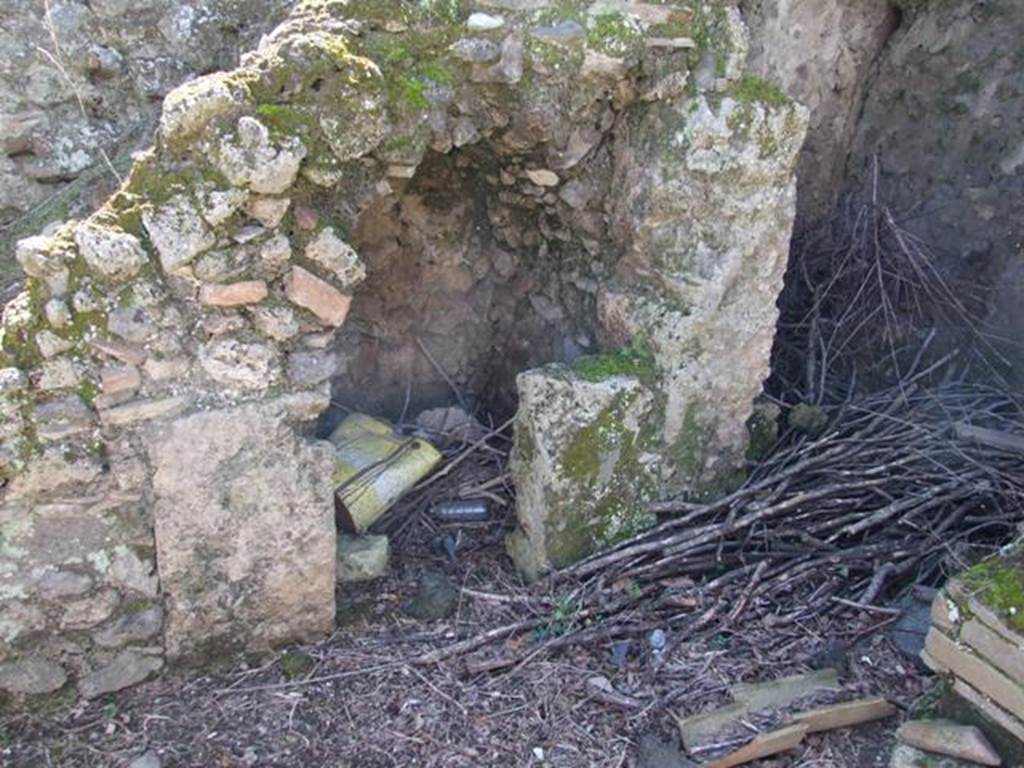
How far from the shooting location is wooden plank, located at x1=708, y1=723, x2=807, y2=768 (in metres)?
2.65

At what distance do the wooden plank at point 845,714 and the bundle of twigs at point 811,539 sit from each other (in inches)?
15.2

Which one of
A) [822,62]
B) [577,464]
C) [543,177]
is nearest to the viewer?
[577,464]

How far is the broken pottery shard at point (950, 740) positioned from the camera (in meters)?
2.40

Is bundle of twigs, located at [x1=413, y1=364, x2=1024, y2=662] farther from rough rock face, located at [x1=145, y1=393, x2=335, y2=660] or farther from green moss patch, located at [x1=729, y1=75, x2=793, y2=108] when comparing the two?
green moss patch, located at [x1=729, y1=75, x2=793, y2=108]

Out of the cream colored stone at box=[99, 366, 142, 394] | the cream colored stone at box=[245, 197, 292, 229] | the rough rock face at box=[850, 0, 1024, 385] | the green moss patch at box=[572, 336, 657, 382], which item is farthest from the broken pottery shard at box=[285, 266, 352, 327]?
the rough rock face at box=[850, 0, 1024, 385]

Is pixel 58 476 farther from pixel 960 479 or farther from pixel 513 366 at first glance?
pixel 960 479

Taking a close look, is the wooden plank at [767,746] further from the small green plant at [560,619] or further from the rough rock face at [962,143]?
the rough rock face at [962,143]

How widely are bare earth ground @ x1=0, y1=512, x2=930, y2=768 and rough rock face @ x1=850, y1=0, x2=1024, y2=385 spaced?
6.34 ft

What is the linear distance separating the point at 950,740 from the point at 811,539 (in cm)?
96

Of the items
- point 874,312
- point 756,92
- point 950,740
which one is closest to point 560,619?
point 950,740

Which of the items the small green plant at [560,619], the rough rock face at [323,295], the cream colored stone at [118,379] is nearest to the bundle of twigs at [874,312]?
the rough rock face at [323,295]

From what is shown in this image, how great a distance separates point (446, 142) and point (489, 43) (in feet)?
1.05

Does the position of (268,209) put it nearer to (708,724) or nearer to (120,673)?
(120,673)

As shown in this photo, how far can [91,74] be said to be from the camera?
11.9ft
